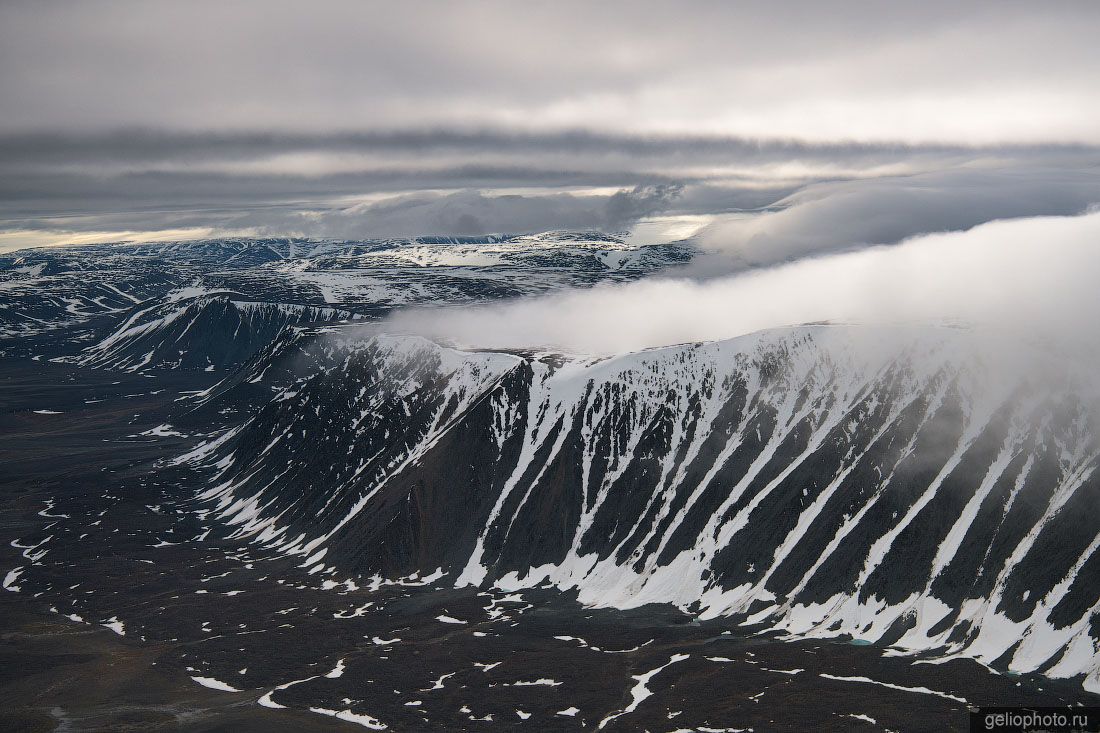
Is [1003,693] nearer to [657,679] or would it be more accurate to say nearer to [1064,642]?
[1064,642]

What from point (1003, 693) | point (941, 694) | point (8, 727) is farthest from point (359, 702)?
point (1003, 693)

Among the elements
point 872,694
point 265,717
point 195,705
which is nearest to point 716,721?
point 872,694

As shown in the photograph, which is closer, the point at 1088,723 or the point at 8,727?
the point at 1088,723

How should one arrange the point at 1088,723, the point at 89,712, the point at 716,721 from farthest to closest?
the point at 89,712 → the point at 716,721 → the point at 1088,723

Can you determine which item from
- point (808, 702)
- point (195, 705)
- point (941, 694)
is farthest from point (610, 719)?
point (195, 705)

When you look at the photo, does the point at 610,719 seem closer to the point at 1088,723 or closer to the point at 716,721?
the point at 716,721

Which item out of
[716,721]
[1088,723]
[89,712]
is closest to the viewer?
[1088,723]

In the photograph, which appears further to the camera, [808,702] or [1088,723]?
[808,702]

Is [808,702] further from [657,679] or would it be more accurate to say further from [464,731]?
[464,731]
